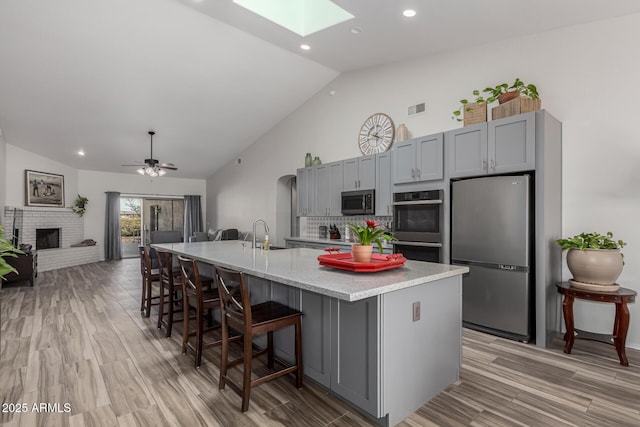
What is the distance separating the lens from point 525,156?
3.23 metres

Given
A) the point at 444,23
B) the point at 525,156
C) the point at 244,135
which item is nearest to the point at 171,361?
the point at 525,156

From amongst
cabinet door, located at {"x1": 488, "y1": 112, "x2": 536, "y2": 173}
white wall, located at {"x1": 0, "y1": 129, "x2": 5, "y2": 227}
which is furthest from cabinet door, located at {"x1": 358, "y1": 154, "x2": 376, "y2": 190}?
white wall, located at {"x1": 0, "y1": 129, "x2": 5, "y2": 227}

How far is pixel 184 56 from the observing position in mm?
5031

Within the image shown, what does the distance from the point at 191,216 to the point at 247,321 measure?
9.32 m

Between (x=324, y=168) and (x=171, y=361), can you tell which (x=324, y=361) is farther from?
(x=324, y=168)

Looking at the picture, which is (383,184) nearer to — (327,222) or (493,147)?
(493,147)

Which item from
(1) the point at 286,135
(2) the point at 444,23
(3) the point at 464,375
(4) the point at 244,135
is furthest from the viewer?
(4) the point at 244,135

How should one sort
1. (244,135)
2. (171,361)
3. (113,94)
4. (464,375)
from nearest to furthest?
(464,375) → (171,361) → (113,94) → (244,135)

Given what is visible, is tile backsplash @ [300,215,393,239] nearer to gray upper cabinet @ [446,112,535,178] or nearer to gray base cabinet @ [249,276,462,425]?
gray upper cabinet @ [446,112,535,178]

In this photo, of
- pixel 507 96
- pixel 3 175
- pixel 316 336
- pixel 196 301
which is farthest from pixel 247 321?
pixel 3 175

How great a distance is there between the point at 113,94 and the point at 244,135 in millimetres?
2903

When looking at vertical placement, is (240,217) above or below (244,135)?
below

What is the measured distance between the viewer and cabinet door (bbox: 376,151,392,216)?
185 inches

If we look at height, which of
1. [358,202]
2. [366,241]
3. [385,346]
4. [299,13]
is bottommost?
[385,346]
